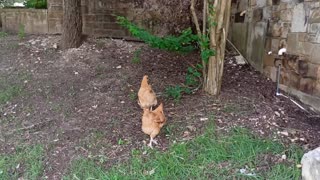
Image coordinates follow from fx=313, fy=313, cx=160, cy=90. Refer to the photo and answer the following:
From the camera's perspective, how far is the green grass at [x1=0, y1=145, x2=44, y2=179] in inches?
94.1

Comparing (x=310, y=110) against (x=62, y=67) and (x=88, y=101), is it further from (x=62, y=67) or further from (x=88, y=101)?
(x=62, y=67)

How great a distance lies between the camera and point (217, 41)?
3.08m

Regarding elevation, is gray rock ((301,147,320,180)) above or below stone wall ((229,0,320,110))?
below

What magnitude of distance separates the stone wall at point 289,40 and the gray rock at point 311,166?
95cm

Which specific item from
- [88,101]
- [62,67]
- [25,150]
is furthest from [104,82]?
[25,150]

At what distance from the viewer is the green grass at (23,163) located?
2.39 metres

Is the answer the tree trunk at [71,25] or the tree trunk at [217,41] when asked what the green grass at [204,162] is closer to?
the tree trunk at [217,41]

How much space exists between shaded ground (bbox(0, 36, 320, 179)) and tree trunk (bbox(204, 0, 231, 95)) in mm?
138

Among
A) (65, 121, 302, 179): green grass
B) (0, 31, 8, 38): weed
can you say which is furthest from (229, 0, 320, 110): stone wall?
(0, 31, 8, 38): weed

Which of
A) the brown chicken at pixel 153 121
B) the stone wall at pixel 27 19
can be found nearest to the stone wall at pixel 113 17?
the stone wall at pixel 27 19

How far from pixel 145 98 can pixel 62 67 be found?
5.44ft

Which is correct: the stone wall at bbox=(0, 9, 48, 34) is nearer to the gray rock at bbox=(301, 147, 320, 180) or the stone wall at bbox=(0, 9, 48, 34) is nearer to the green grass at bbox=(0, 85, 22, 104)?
the green grass at bbox=(0, 85, 22, 104)

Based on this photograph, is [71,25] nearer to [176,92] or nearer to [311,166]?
[176,92]

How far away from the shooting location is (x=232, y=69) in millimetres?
4047
